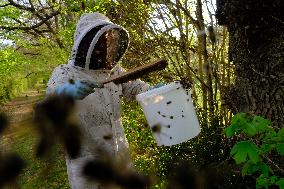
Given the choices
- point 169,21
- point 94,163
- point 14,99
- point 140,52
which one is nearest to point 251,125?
point 94,163

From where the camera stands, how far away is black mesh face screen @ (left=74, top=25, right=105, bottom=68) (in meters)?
3.32

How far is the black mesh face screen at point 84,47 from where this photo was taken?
3.32 meters

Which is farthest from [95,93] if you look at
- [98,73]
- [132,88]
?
[132,88]

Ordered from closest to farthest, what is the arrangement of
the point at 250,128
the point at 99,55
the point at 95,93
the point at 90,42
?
the point at 250,128, the point at 90,42, the point at 99,55, the point at 95,93

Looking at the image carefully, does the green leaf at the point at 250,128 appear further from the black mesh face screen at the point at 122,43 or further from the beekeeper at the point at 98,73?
the black mesh face screen at the point at 122,43

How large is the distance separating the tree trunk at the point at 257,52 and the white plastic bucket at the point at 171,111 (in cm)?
65

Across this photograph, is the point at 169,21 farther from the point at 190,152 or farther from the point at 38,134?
the point at 38,134

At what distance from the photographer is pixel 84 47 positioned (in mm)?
3324

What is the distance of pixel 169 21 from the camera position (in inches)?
287

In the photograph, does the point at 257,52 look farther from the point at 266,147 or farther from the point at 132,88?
A: the point at 266,147

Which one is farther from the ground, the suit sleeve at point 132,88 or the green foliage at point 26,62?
the green foliage at point 26,62

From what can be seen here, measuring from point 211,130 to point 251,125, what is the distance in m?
3.96

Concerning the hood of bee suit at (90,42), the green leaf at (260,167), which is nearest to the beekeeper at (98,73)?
the hood of bee suit at (90,42)

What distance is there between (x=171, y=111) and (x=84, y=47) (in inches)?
35.6
